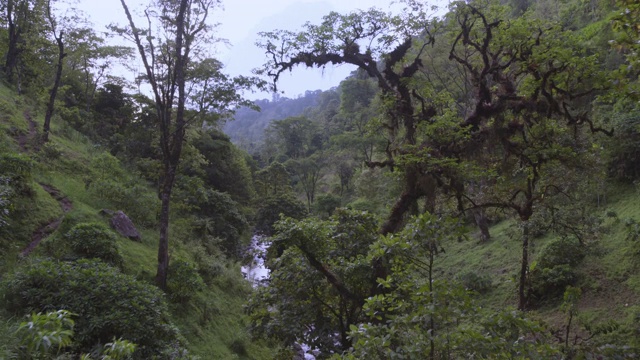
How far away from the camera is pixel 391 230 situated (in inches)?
323

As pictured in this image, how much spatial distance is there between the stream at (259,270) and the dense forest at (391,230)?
0.64ft

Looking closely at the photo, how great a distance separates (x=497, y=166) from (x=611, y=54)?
15471mm

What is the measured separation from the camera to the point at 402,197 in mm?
8148

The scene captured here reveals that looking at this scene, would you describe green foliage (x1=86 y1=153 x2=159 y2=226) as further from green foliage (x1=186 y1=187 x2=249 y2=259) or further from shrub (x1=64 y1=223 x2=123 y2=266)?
shrub (x1=64 y1=223 x2=123 y2=266)

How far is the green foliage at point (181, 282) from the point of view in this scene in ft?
33.2

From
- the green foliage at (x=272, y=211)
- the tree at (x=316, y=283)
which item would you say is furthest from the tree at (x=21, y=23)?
the tree at (x=316, y=283)

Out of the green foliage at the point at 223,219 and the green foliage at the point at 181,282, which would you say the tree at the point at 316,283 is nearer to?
the green foliage at the point at 181,282

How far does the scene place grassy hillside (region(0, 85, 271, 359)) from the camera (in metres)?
9.06

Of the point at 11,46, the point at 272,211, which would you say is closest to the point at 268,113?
the point at 272,211

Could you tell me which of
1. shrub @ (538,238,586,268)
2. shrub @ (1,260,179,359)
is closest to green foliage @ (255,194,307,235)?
shrub @ (538,238,586,268)

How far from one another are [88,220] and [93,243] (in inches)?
90.7

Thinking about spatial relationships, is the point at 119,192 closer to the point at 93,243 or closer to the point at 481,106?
the point at 93,243

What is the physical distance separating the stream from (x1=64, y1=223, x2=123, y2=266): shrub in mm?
3084

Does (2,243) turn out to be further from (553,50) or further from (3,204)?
(553,50)
